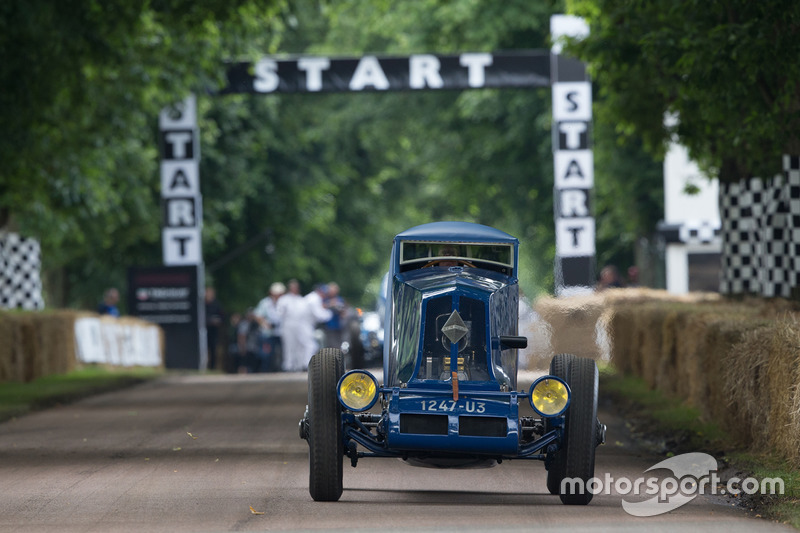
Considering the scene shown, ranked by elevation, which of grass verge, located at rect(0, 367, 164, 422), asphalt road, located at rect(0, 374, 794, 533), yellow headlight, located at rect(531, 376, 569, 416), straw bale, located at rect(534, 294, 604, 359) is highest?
straw bale, located at rect(534, 294, 604, 359)

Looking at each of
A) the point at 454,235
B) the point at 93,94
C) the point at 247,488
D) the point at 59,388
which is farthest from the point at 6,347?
the point at 454,235

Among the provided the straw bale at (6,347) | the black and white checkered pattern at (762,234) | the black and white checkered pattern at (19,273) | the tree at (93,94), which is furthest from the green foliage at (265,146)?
the black and white checkered pattern at (762,234)

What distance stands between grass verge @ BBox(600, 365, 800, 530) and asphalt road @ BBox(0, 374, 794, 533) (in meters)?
0.24

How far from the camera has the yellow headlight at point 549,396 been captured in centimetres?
1017

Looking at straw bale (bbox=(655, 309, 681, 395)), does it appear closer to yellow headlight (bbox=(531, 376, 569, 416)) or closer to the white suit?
yellow headlight (bbox=(531, 376, 569, 416))

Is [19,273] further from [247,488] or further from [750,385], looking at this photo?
[750,385]

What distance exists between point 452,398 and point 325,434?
92cm

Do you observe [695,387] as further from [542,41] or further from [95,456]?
[542,41]

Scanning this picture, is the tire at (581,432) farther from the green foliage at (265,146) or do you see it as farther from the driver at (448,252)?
the green foliage at (265,146)

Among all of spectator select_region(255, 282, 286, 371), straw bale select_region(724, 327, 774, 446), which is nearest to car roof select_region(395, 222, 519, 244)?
straw bale select_region(724, 327, 774, 446)

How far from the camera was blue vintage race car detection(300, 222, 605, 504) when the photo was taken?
10039 mm

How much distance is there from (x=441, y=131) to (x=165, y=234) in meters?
13.6

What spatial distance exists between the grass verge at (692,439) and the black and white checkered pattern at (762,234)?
2.17 m

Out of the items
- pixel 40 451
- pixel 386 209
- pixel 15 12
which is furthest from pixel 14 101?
pixel 386 209
